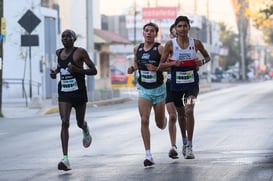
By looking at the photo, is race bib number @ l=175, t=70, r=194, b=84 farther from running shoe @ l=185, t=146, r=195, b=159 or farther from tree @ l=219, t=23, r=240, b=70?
tree @ l=219, t=23, r=240, b=70

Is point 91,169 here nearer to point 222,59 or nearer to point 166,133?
point 166,133

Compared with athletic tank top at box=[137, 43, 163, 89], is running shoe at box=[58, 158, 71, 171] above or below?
below

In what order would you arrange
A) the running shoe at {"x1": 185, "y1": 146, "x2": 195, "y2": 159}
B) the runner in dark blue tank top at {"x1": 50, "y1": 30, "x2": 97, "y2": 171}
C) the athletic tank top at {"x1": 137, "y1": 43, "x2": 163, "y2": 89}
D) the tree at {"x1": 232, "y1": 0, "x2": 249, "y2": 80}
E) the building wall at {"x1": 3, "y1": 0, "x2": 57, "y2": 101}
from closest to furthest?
the runner in dark blue tank top at {"x1": 50, "y1": 30, "x2": 97, "y2": 171}
the athletic tank top at {"x1": 137, "y1": 43, "x2": 163, "y2": 89}
the running shoe at {"x1": 185, "y1": 146, "x2": 195, "y2": 159}
the building wall at {"x1": 3, "y1": 0, "x2": 57, "y2": 101}
the tree at {"x1": 232, "y1": 0, "x2": 249, "y2": 80}

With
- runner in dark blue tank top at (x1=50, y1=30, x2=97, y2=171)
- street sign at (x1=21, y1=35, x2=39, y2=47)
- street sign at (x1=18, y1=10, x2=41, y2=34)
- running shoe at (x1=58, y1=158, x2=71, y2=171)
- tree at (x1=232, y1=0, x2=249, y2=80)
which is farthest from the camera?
tree at (x1=232, y1=0, x2=249, y2=80)

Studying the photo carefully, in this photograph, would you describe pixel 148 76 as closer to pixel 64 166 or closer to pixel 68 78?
pixel 68 78

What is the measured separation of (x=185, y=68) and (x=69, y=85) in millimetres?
1594

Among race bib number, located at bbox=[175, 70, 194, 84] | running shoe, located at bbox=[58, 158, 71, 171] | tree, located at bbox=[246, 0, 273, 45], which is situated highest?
tree, located at bbox=[246, 0, 273, 45]

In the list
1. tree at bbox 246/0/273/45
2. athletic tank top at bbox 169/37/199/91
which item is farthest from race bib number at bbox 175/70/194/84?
tree at bbox 246/0/273/45

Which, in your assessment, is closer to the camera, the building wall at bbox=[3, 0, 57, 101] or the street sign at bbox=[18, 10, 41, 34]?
the street sign at bbox=[18, 10, 41, 34]

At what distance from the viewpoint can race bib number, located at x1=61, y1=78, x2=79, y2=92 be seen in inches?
448

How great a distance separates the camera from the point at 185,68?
37.6 feet

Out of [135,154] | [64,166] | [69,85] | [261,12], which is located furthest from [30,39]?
[261,12]

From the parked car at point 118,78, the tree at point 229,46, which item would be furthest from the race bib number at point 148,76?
the tree at point 229,46

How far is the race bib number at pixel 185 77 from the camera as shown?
11.5 metres
